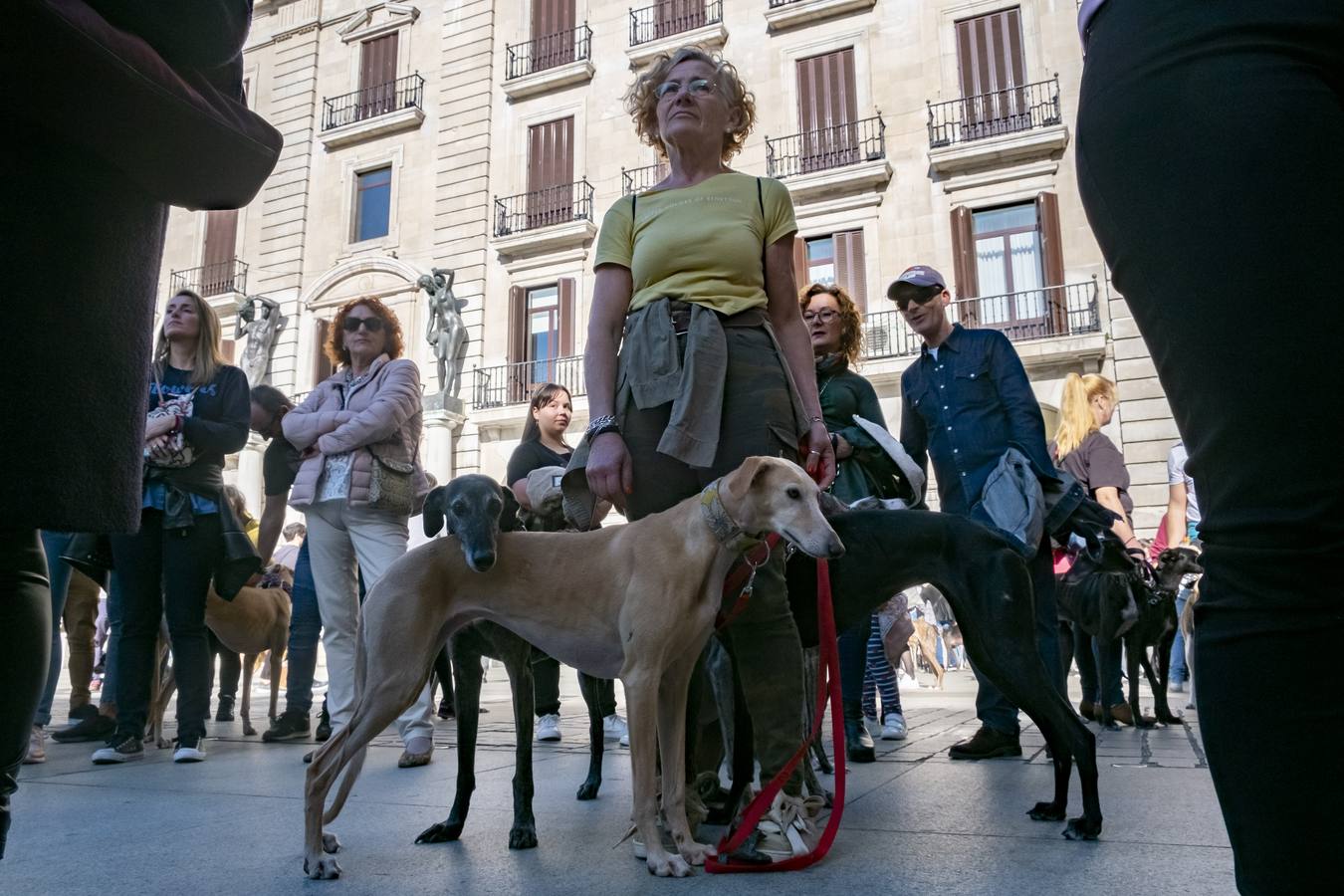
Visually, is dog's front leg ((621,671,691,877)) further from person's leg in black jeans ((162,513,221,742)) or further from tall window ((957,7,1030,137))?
tall window ((957,7,1030,137))

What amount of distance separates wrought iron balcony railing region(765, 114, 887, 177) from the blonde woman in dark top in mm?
13024

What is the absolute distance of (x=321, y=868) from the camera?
217cm

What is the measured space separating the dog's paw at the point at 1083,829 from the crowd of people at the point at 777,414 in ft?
2.27

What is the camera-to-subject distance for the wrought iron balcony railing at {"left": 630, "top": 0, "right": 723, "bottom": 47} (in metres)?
20.1

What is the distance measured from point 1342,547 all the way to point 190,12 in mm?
1608

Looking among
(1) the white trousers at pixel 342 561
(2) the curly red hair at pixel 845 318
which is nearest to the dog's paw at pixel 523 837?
(1) the white trousers at pixel 342 561

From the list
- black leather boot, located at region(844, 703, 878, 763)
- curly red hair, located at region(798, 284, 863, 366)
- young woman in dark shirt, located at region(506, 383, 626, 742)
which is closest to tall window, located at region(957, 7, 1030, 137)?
curly red hair, located at region(798, 284, 863, 366)

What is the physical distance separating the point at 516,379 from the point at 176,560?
1624 cm

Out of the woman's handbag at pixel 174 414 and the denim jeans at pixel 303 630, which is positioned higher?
the woman's handbag at pixel 174 414

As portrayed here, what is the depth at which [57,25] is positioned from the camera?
1175 mm

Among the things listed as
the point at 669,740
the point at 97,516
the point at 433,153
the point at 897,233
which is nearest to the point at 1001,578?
the point at 669,740

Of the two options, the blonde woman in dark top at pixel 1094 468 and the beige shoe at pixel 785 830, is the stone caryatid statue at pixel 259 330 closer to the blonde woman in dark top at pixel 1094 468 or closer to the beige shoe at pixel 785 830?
the blonde woman in dark top at pixel 1094 468

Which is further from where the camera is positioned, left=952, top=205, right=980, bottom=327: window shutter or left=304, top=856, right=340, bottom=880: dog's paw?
left=952, top=205, right=980, bottom=327: window shutter

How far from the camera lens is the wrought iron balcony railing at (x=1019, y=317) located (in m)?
16.2
